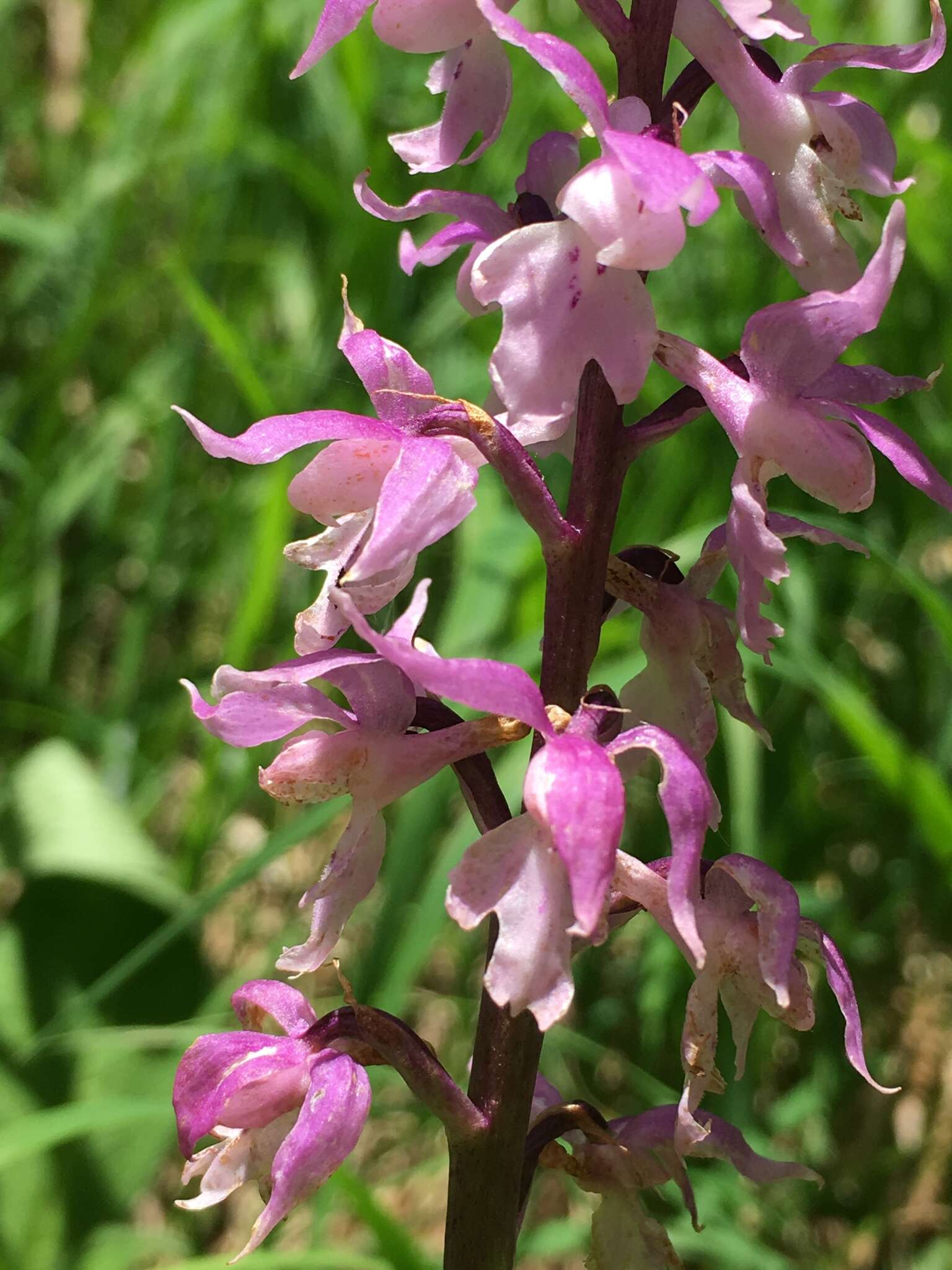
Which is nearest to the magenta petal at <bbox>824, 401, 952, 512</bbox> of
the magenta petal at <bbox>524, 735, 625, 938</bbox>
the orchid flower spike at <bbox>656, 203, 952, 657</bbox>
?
the orchid flower spike at <bbox>656, 203, 952, 657</bbox>

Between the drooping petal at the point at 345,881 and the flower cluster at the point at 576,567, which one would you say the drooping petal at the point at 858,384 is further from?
the drooping petal at the point at 345,881

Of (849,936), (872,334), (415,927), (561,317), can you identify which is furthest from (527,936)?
(872,334)

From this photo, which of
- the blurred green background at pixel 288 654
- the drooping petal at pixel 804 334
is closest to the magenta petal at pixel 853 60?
the drooping petal at pixel 804 334

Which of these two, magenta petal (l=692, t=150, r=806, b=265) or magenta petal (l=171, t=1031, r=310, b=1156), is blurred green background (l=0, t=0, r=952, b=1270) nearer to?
magenta petal (l=171, t=1031, r=310, b=1156)

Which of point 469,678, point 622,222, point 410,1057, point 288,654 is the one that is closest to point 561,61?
point 622,222

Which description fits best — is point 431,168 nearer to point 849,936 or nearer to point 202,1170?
point 202,1170

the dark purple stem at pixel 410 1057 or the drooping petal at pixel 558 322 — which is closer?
the drooping petal at pixel 558 322
